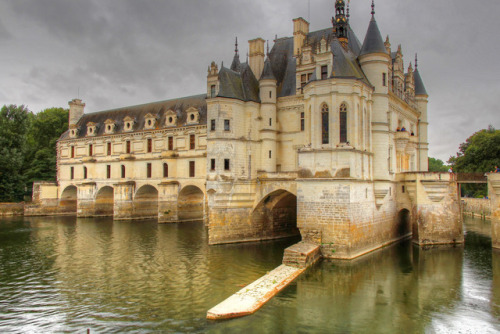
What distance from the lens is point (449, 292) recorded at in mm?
18031

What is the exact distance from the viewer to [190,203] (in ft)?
149

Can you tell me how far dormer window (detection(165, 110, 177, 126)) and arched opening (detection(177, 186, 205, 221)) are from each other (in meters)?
8.11

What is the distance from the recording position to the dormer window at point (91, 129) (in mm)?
53438

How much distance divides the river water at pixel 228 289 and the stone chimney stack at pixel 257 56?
14713mm

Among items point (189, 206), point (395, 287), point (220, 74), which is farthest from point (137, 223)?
point (395, 287)

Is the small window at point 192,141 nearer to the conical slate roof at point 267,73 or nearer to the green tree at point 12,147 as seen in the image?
the conical slate roof at point 267,73

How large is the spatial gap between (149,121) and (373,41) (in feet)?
97.9

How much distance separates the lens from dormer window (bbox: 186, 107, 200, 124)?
43625 mm

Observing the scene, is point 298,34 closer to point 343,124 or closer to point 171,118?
point 343,124

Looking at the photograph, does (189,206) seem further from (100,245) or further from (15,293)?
(15,293)

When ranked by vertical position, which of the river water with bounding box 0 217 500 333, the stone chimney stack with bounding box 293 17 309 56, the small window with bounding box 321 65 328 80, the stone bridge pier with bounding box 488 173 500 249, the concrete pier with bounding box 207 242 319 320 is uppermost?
the stone chimney stack with bounding box 293 17 309 56

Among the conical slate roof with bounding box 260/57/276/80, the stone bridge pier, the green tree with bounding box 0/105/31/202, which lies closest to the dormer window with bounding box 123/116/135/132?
the green tree with bounding box 0/105/31/202

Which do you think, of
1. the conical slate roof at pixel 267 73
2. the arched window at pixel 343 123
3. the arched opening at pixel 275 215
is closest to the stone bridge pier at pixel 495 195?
the arched window at pixel 343 123

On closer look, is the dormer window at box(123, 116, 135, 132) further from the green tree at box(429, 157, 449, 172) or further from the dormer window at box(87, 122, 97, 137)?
the green tree at box(429, 157, 449, 172)
